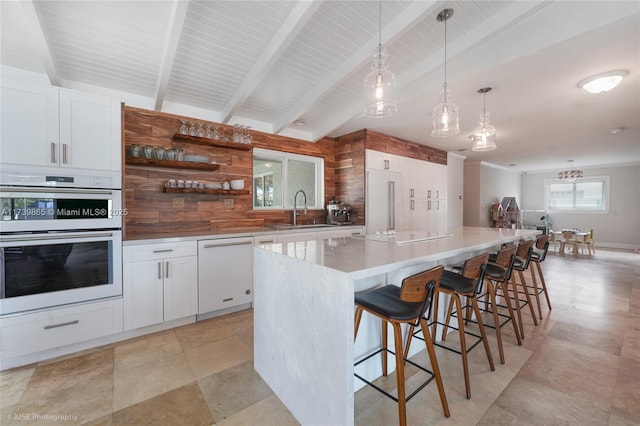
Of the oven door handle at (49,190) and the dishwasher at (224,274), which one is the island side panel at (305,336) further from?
the oven door handle at (49,190)

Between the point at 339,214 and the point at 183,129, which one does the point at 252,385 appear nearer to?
the point at 183,129

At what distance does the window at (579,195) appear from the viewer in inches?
326

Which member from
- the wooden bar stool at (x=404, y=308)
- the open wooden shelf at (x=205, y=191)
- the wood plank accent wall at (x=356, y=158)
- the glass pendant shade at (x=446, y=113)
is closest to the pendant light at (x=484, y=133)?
the glass pendant shade at (x=446, y=113)

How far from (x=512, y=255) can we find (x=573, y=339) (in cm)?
107

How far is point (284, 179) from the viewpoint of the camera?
4.33 meters

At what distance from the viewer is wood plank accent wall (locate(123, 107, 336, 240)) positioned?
3.02 m

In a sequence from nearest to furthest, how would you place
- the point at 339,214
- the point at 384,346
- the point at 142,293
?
the point at 384,346
the point at 142,293
the point at 339,214

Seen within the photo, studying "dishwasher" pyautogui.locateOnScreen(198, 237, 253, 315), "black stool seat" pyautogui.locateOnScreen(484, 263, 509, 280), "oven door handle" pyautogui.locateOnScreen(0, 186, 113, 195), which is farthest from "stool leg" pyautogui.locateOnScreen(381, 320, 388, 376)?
"oven door handle" pyautogui.locateOnScreen(0, 186, 113, 195)

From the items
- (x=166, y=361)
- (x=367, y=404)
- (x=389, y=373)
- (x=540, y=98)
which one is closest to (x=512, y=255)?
(x=389, y=373)

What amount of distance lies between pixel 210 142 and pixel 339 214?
7.20ft

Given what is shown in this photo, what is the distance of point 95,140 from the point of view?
7.43 feet

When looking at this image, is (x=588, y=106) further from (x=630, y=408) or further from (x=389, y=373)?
(x=389, y=373)

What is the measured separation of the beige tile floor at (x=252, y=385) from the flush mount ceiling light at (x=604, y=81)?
7.75 feet

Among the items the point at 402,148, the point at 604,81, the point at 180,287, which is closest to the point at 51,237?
the point at 180,287
